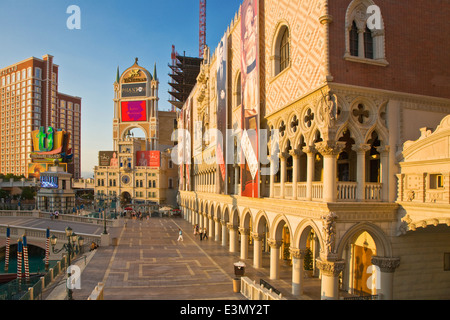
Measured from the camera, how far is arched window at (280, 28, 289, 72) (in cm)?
1844

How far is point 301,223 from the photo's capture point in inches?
608

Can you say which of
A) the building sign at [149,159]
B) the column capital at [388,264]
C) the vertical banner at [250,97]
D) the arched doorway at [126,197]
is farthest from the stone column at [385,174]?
the arched doorway at [126,197]

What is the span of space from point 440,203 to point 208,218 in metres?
26.3

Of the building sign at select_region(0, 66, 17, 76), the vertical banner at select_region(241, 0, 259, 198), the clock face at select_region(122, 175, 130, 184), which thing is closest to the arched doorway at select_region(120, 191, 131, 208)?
the clock face at select_region(122, 175, 130, 184)

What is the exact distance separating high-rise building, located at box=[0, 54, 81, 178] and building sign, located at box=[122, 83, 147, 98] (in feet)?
101

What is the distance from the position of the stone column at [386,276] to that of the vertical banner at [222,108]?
14.7 m

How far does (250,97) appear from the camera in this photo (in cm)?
2120

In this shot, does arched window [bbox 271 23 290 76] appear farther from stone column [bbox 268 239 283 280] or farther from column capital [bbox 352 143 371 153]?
stone column [bbox 268 239 283 280]

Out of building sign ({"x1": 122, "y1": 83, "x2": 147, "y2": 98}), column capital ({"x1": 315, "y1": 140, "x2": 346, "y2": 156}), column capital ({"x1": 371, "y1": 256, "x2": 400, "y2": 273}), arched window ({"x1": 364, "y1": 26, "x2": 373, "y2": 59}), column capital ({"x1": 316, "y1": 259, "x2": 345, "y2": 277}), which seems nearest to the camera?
column capital ({"x1": 316, "y1": 259, "x2": 345, "y2": 277})

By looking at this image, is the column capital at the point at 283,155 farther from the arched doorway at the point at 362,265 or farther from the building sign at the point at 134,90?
the building sign at the point at 134,90

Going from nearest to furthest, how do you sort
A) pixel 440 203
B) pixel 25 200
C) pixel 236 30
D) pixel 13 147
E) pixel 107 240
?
pixel 440 203
pixel 236 30
pixel 107 240
pixel 25 200
pixel 13 147

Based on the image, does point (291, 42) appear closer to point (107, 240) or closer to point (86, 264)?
point (86, 264)

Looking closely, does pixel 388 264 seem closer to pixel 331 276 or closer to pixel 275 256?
pixel 331 276
